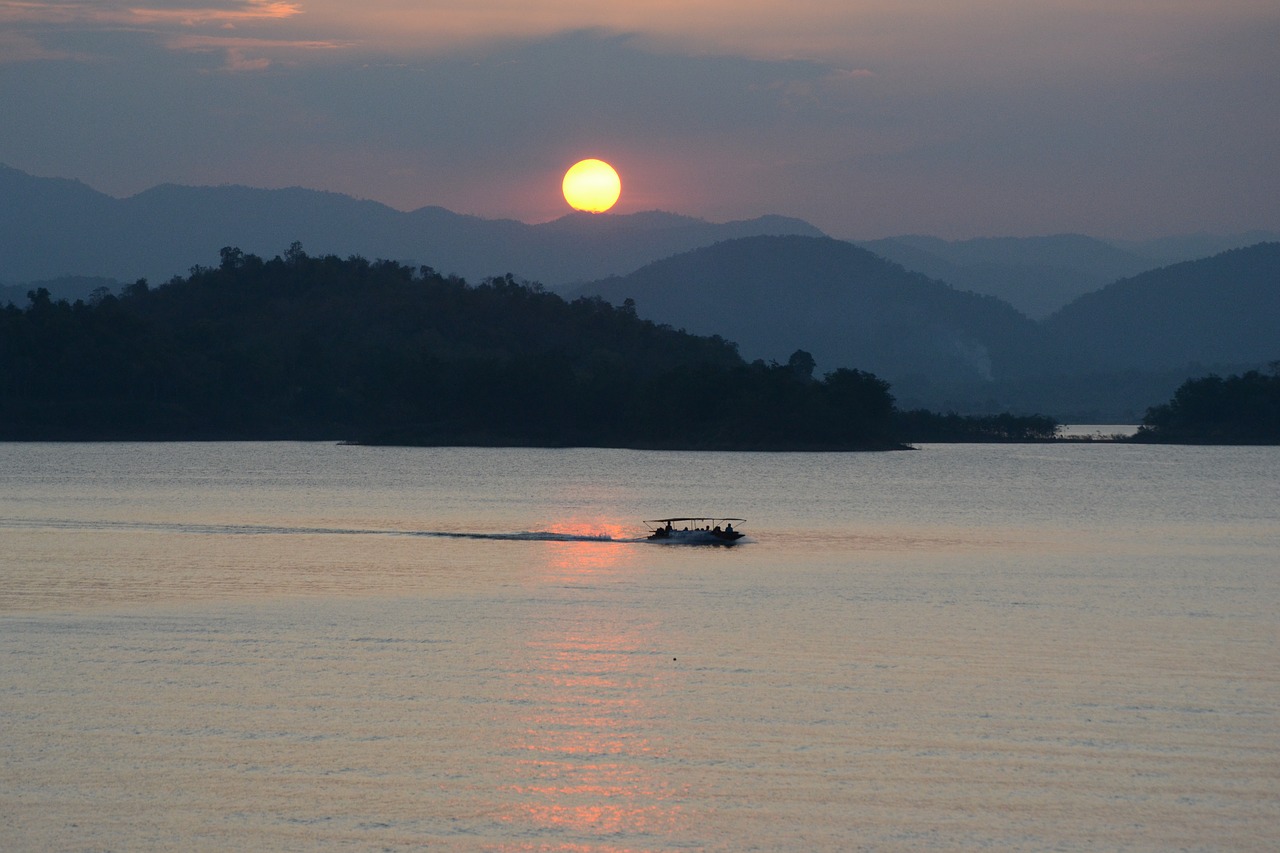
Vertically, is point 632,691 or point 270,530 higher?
point 270,530

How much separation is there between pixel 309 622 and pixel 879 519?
154 ft

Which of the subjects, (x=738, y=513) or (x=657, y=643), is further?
(x=738, y=513)

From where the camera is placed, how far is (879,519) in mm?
80312

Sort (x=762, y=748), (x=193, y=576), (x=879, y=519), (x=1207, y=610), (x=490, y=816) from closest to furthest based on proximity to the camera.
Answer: (x=490, y=816) < (x=762, y=748) < (x=1207, y=610) < (x=193, y=576) < (x=879, y=519)

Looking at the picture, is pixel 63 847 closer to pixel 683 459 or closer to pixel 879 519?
pixel 879 519

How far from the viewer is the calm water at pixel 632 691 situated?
68.0ft

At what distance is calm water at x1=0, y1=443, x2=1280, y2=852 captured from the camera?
20.7 meters

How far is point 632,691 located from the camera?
2930cm

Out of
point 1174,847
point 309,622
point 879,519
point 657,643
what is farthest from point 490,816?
point 879,519

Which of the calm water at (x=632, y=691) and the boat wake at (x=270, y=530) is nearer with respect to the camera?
the calm water at (x=632, y=691)

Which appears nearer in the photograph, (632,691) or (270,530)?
(632,691)

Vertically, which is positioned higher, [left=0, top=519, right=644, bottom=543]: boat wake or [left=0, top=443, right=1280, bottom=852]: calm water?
[left=0, top=519, right=644, bottom=543]: boat wake

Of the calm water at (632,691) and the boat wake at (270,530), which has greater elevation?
the boat wake at (270,530)

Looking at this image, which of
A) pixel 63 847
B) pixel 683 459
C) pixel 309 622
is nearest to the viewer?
pixel 63 847
